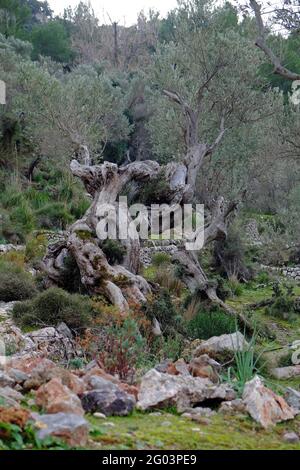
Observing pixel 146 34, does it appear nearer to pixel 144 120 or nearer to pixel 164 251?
pixel 144 120

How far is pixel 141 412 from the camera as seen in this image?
459 cm

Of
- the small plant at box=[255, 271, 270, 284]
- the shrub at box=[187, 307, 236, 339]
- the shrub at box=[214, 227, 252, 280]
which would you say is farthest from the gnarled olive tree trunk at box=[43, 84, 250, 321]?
the small plant at box=[255, 271, 270, 284]

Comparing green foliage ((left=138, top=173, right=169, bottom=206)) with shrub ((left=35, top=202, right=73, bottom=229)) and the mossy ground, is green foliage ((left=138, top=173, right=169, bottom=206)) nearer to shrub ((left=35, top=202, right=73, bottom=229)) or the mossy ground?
shrub ((left=35, top=202, right=73, bottom=229))

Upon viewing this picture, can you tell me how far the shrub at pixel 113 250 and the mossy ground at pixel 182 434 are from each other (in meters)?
7.89

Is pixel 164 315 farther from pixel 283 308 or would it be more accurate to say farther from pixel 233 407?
pixel 233 407

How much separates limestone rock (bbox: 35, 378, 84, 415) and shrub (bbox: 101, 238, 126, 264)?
Answer: 789cm

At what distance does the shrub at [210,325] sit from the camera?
36.3 feet

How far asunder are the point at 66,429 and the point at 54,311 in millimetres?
7039

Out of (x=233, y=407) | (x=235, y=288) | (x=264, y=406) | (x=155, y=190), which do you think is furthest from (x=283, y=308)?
(x=264, y=406)

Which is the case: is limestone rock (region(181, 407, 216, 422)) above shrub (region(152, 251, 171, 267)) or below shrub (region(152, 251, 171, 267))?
above

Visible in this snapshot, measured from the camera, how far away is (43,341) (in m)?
8.88

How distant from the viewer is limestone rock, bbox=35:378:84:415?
3934 millimetres
